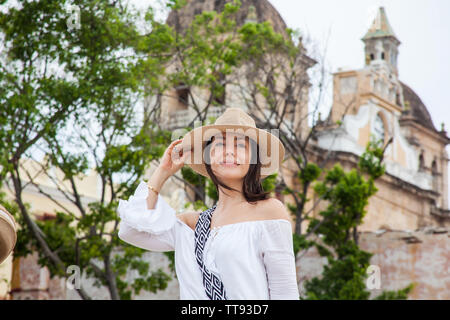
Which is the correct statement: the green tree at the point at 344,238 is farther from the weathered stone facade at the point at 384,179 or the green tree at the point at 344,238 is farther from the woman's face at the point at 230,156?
the woman's face at the point at 230,156

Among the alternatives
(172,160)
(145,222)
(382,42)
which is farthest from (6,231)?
(382,42)

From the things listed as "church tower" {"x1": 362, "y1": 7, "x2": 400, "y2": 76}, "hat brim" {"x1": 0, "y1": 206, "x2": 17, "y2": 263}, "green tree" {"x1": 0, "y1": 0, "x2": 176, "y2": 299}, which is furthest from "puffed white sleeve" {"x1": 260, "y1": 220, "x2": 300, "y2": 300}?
"church tower" {"x1": 362, "y1": 7, "x2": 400, "y2": 76}

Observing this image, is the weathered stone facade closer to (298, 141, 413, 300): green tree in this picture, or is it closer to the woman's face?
(298, 141, 413, 300): green tree

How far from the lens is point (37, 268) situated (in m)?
17.6

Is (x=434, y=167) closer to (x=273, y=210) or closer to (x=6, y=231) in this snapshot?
(x=273, y=210)

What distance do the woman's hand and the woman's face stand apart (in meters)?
0.14

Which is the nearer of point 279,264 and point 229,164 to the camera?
point 279,264

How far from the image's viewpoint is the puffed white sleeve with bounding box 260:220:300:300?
2.94 metres

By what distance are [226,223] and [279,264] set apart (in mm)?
319

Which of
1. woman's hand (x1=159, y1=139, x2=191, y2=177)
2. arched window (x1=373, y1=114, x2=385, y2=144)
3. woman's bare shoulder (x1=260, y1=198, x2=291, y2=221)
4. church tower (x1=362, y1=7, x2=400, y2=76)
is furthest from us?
church tower (x1=362, y1=7, x2=400, y2=76)

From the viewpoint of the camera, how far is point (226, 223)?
3.14 meters

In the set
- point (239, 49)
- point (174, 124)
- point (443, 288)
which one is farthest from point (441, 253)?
point (174, 124)
